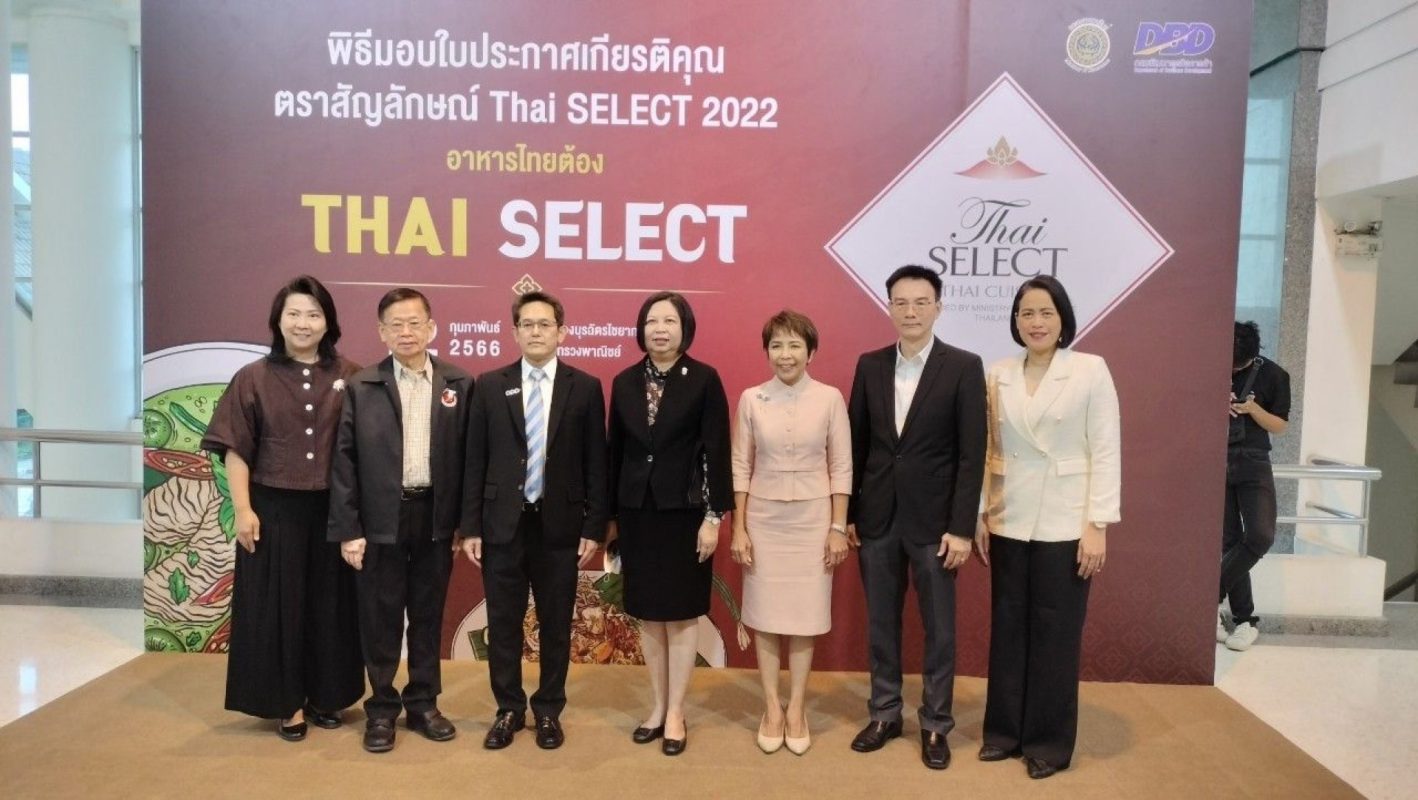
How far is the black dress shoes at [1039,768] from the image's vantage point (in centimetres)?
298

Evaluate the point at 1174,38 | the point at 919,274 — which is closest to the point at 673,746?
the point at 919,274

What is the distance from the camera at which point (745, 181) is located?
380 centimetres

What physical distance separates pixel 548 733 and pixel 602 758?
22 cm

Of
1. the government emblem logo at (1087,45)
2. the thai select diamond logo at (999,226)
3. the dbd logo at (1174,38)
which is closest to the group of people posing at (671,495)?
the thai select diamond logo at (999,226)

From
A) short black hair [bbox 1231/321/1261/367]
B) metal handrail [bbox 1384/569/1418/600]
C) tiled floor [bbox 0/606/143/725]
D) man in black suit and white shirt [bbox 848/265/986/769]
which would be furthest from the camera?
metal handrail [bbox 1384/569/1418/600]

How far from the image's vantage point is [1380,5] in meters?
4.97

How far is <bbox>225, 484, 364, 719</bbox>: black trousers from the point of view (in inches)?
121

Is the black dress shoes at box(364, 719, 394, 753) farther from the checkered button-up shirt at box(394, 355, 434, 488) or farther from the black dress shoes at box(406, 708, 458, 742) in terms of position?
the checkered button-up shirt at box(394, 355, 434, 488)

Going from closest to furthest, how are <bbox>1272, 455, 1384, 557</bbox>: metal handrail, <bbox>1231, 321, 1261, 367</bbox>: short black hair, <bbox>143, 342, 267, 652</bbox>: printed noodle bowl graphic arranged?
<bbox>143, 342, 267, 652</bbox>: printed noodle bowl graphic < <bbox>1231, 321, 1261, 367</bbox>: short black hair < <bbox>1272, 455, 1384, 557</bbox>: metal handrail

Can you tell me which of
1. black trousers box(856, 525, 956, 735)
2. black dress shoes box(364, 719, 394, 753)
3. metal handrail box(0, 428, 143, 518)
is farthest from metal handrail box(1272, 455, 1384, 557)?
metal handrail box(0, 428, 143, 518)

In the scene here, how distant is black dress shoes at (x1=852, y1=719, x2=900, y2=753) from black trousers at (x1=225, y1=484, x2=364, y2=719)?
186cm

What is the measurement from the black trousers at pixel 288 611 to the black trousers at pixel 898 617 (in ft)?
6.07

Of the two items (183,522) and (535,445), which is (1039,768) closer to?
(535,445)

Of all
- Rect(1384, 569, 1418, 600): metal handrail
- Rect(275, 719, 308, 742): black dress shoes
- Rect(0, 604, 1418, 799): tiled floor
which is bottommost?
Rect(1384, 569, 1418, 600): metal handrail
